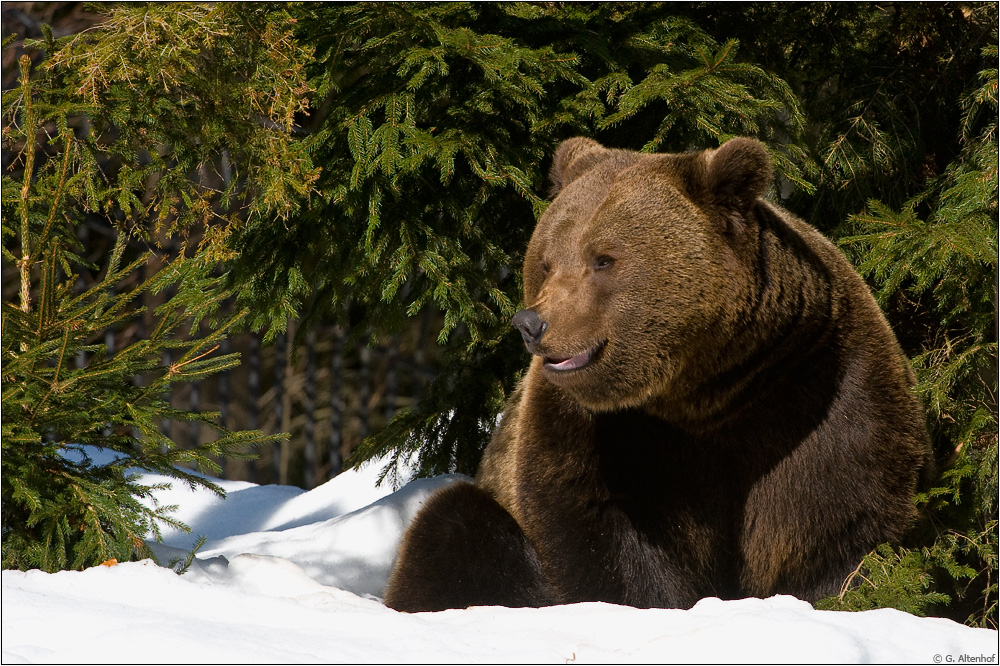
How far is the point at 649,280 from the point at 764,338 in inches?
18.7

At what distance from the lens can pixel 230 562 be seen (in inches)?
158

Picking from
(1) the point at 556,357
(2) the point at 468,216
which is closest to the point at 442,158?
(2) the point at 468,216

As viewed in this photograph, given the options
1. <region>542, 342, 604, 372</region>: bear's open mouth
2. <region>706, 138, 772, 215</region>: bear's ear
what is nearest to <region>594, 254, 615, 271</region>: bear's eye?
<region>542, 342, 604, 372</region>: bear's open mouth

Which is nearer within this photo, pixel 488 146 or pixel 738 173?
pixel 738 173

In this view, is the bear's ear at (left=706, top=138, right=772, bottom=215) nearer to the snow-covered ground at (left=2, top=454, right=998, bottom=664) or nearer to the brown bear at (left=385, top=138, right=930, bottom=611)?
the brown bear at (left=385, top=138, right=930, bottom=611)

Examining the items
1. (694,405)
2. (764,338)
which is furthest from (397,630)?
(764,338)

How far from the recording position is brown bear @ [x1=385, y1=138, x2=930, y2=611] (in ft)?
10.5

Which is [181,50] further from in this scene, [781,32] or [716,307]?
[781,32]

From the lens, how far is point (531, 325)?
3.08 meters

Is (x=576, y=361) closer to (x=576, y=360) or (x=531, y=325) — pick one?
(x=576, y=360)

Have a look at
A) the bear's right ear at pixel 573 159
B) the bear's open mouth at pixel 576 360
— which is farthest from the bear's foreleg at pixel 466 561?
the bear's right ear at pixel 573 159

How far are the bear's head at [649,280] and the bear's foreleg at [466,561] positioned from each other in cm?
74

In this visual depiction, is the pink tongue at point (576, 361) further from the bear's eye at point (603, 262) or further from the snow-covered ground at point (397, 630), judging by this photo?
the snow-covered ground at point (397, 630)

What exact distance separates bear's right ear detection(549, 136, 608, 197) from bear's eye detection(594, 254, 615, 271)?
51 centimetres
